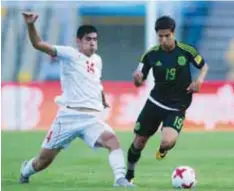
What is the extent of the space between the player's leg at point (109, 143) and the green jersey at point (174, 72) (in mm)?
952

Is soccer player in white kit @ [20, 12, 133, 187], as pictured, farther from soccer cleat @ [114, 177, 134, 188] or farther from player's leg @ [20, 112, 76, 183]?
soccer cleat @ [114, 177, 134, 188]

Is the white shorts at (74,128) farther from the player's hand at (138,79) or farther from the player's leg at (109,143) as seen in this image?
the player's hand at (138,79)

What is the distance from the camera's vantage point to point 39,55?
33688 mm

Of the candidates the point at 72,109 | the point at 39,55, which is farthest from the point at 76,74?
the point at 39,55

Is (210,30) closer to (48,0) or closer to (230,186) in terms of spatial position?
(48,0)

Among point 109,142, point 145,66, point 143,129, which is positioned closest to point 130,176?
point 143,129

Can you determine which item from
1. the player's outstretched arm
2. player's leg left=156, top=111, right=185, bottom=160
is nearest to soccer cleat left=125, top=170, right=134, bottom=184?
player's leg left=156, top=111, right=185, bottom=160

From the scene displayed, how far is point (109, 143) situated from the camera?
1269 centimetres

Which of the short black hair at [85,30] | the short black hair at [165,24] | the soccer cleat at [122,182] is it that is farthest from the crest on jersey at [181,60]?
the soccer cleat at [122,182]

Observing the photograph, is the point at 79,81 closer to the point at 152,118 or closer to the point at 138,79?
the point at 138,79

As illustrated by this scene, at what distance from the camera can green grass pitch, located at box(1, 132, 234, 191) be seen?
13.1 m

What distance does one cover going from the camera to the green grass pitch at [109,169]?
1308 centimetres

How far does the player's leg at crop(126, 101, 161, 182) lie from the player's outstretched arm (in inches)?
57.5

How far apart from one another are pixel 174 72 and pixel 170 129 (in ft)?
2.31
